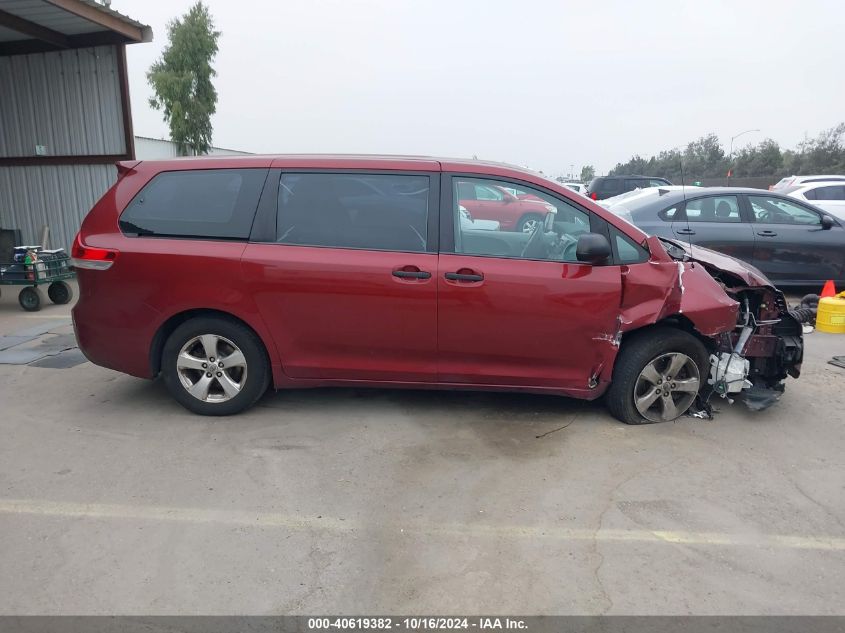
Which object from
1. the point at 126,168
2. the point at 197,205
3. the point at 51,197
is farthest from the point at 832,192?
the point at 51,197

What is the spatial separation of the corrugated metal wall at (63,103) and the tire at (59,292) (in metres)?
3.26

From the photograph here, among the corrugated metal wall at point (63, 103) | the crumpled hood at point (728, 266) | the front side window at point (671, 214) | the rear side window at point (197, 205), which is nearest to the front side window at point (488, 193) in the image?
the rear side window at point (197, 205)

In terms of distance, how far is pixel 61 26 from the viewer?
9.91 m

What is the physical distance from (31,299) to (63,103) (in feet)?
14.7

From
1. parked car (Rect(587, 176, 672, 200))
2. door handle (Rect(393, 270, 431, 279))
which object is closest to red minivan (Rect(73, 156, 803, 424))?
door handle (Rect(393, 270, 431, 279))

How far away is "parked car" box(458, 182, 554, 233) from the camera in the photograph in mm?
4312

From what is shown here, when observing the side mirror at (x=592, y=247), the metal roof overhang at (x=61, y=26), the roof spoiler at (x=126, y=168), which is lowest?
the side mirror at (x=592, y=247)

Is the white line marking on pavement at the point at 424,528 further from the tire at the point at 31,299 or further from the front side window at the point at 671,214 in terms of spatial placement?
the tire at the point at 31,299

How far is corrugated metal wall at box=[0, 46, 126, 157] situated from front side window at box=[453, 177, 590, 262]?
883 centimetres

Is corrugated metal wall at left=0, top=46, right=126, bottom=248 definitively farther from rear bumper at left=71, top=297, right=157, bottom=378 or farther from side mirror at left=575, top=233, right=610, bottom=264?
A: side mirror at left=575, top=233, right=610, bottom=264

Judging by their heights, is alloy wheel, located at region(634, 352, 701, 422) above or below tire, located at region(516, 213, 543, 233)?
below

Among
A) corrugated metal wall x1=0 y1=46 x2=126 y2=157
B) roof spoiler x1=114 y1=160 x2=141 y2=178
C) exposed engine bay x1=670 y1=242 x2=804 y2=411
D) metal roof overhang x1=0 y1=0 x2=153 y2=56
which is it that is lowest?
exposed engine bay x1=670 y1=242 x2=804 y2=411

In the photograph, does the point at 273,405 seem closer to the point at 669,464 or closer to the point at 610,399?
the point at 610,399

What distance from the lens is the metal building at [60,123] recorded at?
1057cm
